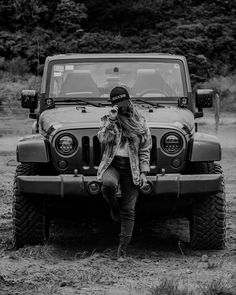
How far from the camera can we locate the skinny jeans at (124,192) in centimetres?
616

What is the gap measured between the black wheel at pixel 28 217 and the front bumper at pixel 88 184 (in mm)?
276

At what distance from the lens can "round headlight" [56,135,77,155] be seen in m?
6.53

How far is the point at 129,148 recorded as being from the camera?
244 inches

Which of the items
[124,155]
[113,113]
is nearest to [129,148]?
[124,155]

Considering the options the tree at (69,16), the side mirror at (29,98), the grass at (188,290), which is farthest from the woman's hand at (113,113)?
the tree at (69,16)

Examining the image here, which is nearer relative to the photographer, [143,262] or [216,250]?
[143,262]

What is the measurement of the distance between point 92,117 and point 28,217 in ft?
3.28

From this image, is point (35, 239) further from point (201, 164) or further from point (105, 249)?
point (201, 164)

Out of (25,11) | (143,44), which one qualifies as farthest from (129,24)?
(25,11)

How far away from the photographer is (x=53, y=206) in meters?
6.67

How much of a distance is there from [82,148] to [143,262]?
104 cm

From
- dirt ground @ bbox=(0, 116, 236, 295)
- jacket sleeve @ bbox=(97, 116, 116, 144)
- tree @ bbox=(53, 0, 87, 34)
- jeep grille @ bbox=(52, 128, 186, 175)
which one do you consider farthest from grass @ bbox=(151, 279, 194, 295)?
tree @ bbox=(53, 0, 87, 34)

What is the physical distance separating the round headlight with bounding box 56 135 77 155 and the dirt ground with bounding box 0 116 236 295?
0.82 metres

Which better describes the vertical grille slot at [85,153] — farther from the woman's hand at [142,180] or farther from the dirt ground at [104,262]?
the dirt ground at [104,262]
